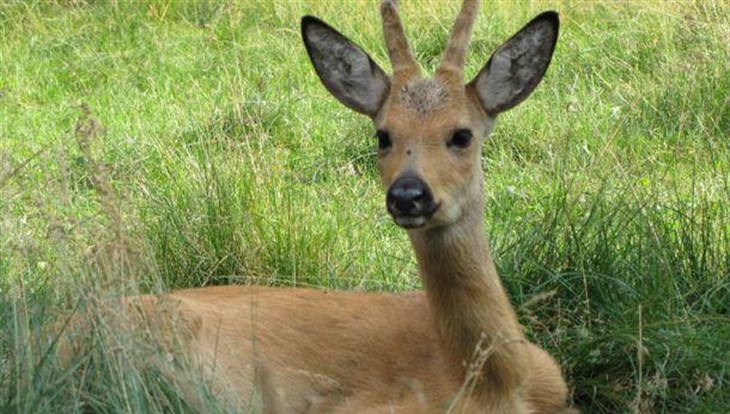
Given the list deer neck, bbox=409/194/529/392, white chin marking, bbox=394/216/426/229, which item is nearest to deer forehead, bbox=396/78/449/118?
deer neck, bbox=409/194/529/392

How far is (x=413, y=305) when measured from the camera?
5.79 meters

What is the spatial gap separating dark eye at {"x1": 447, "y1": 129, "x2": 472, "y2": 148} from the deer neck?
0.19 m

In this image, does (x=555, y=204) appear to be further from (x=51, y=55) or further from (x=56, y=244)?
(x=51, y=55)

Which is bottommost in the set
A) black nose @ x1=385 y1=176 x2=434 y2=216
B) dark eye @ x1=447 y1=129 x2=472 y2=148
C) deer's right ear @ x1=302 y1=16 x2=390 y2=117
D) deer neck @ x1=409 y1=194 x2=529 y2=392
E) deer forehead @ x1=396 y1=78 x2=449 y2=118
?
deer neck @ x1=409 y1=194 x2=529 y2=392

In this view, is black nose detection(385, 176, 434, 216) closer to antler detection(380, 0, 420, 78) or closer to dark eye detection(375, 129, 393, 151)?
dark eye detection(375, 129, 393, 151)

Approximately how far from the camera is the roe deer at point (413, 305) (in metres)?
5.26

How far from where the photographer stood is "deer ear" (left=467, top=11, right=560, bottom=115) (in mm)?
5574

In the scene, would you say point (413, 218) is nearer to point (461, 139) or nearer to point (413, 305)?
point (461, 139)

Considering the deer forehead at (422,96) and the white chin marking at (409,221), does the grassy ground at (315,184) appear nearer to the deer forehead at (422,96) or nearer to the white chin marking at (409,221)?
the white chin marking at (409,221)

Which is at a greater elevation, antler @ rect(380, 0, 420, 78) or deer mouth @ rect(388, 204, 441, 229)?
antler @ rect(380, 0, 420, 78)

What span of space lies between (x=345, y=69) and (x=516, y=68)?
57cm

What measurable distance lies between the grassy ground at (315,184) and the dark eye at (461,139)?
0.61 metres

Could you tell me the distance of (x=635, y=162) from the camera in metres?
7.22

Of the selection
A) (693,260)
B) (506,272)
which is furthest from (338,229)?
(693,260)
